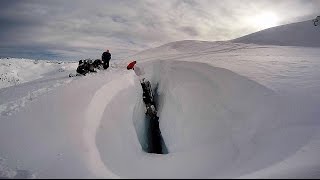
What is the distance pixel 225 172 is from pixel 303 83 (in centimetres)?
677

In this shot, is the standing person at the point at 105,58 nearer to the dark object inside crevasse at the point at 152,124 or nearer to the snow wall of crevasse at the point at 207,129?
the dark object inside crevasse at the point at 152,124

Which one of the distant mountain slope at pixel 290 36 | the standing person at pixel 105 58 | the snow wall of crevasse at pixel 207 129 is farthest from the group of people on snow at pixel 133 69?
the distant mountain slope at pixel 290 36

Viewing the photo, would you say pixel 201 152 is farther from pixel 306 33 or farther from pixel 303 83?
pixel 306 33

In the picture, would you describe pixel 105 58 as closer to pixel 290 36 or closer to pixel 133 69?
pixel 133 69

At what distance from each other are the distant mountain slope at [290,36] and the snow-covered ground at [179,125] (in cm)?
1446

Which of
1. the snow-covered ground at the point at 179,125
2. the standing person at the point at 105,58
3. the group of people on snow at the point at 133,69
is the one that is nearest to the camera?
the snow-covered ground at the point at 179,125

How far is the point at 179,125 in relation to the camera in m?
12.6

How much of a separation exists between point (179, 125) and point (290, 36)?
2336cm

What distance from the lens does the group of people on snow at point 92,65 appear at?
54.0 ft

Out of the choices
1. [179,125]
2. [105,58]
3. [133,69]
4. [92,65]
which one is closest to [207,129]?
[179,125]

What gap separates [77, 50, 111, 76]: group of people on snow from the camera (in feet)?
54.0

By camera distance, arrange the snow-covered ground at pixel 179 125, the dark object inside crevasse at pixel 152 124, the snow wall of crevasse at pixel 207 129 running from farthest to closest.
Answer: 1. the dark object inside crevasse at pixel 152 124
2. the snow wall of crevasse at pixel 207 129
3. the snow-covered ground at pixel 179 125

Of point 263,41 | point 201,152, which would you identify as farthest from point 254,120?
point 263,41

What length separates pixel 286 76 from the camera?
45.6 feet
